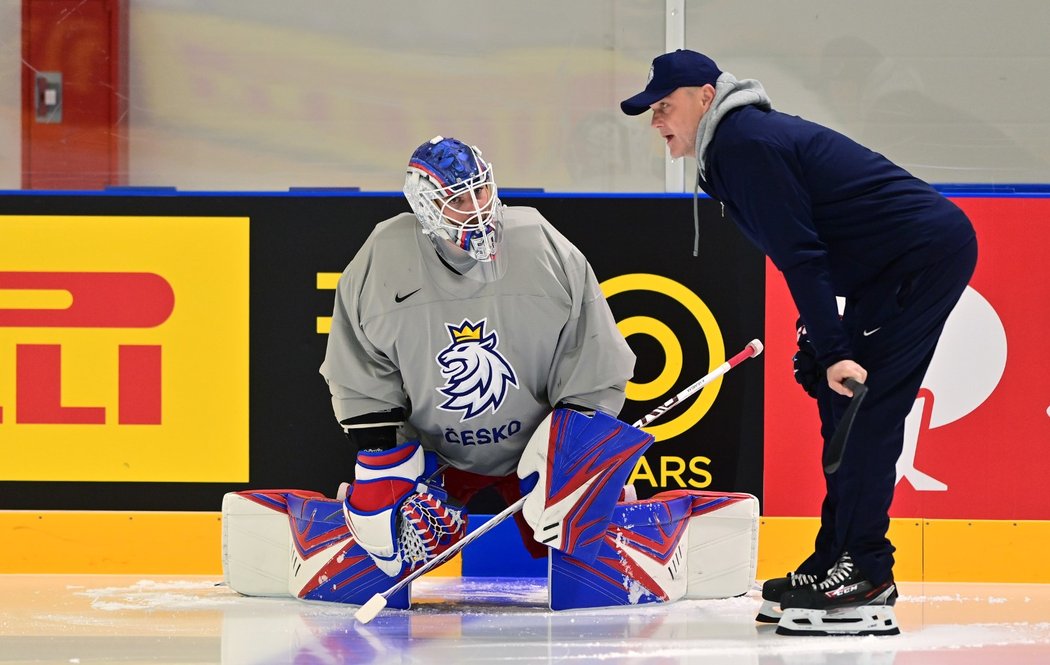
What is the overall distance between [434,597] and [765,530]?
907 mm

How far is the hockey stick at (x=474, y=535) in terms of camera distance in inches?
103

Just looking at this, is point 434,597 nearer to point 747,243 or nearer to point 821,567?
point 821,567

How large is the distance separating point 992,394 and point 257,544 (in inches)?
73.5

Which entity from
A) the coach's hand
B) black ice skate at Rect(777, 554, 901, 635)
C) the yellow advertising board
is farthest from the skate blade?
the yellow advertising board

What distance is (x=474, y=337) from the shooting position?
2.74 metres

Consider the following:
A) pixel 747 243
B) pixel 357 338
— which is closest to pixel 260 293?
pixel 357 338

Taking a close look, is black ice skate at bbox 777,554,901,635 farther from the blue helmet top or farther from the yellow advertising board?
the yellow advertising board

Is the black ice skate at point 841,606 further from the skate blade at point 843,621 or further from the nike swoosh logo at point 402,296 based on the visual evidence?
the nike swoosh logo at point 402,296

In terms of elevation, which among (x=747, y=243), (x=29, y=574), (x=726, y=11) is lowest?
(x=29, y=574)

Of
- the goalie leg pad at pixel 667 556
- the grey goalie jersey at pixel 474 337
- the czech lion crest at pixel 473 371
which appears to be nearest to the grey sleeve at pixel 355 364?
the grey goalie jersey at pixel 474 337

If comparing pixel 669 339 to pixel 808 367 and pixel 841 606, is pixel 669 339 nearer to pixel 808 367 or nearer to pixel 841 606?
pixel 808 367

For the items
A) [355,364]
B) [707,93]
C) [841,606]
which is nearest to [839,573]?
[841,606]

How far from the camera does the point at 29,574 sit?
3.33 m

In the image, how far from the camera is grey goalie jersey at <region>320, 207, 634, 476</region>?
2.72 m
